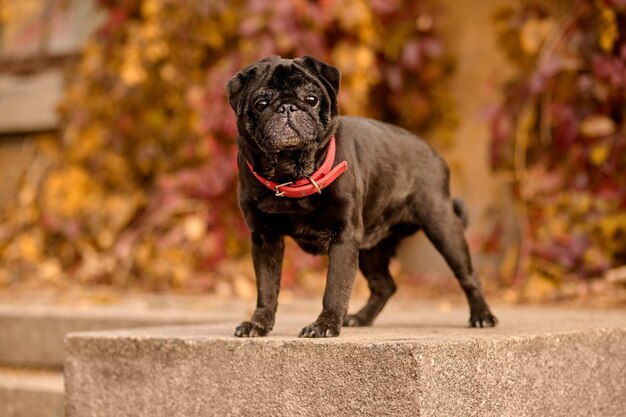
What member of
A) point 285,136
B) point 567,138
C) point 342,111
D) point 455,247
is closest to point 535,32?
point 567,138

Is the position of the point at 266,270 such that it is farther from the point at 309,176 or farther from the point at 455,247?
the point at 455,247

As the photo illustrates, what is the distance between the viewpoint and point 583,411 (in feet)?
10.0

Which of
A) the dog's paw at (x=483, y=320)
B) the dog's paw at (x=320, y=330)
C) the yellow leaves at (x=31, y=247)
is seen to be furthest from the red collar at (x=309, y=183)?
the yellow leaves at (x=31, y=247)

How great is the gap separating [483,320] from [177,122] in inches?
136

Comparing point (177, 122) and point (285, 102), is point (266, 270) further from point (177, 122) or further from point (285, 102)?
point (177, 122)

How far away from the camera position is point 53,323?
170 inches

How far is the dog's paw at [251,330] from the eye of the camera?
2.89 m

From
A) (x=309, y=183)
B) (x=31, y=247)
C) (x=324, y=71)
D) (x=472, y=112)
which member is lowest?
(x=31, y=247)

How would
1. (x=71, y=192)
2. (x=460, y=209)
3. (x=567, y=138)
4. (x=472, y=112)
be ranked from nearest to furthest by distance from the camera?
(x=460, y=209)
(x=567, y=138)
(x=472, y=112)
(x=71, y=192)

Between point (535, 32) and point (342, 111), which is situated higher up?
point (535, 32)

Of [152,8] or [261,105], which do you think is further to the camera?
[152,8]

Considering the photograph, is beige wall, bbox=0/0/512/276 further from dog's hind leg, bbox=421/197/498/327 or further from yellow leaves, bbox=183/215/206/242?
dog's hind leg, bbox=421/197/498/327

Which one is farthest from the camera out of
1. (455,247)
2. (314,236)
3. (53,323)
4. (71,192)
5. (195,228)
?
(71,192)

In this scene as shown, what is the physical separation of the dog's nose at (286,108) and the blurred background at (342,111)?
8.02 ft
